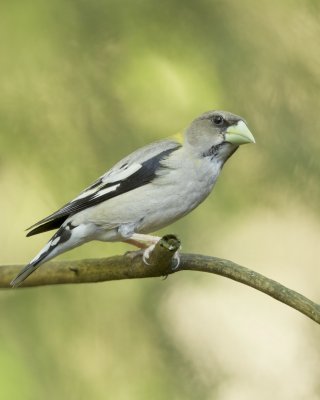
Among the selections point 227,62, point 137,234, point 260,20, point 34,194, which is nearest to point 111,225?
point 137,234

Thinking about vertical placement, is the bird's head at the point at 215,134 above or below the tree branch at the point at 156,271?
above

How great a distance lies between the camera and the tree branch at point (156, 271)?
3.72ft

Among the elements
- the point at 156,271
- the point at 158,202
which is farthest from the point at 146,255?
the point at 158,202

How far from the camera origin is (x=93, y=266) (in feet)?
4.52

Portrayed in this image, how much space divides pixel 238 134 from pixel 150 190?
0.20m

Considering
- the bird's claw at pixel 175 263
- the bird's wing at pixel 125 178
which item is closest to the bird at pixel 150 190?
the bird's wing at pixel 125 178

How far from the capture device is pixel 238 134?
4.57ft

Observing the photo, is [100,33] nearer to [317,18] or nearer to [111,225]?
[317,18]

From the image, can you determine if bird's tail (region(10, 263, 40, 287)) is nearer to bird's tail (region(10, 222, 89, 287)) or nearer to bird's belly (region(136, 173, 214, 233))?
bird's tail (region(10, 222, 89, 287))

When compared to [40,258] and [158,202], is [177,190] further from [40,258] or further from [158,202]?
[40,258]

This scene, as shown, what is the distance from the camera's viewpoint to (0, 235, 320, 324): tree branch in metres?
1.13

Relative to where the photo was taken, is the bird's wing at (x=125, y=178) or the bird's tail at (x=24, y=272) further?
the bird's wing at (x=125, y=178)

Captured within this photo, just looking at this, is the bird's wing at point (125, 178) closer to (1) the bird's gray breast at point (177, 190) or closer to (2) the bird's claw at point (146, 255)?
(1) the bird's gray breast at point (177, 190)

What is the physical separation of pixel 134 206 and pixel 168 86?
76 centimetres
